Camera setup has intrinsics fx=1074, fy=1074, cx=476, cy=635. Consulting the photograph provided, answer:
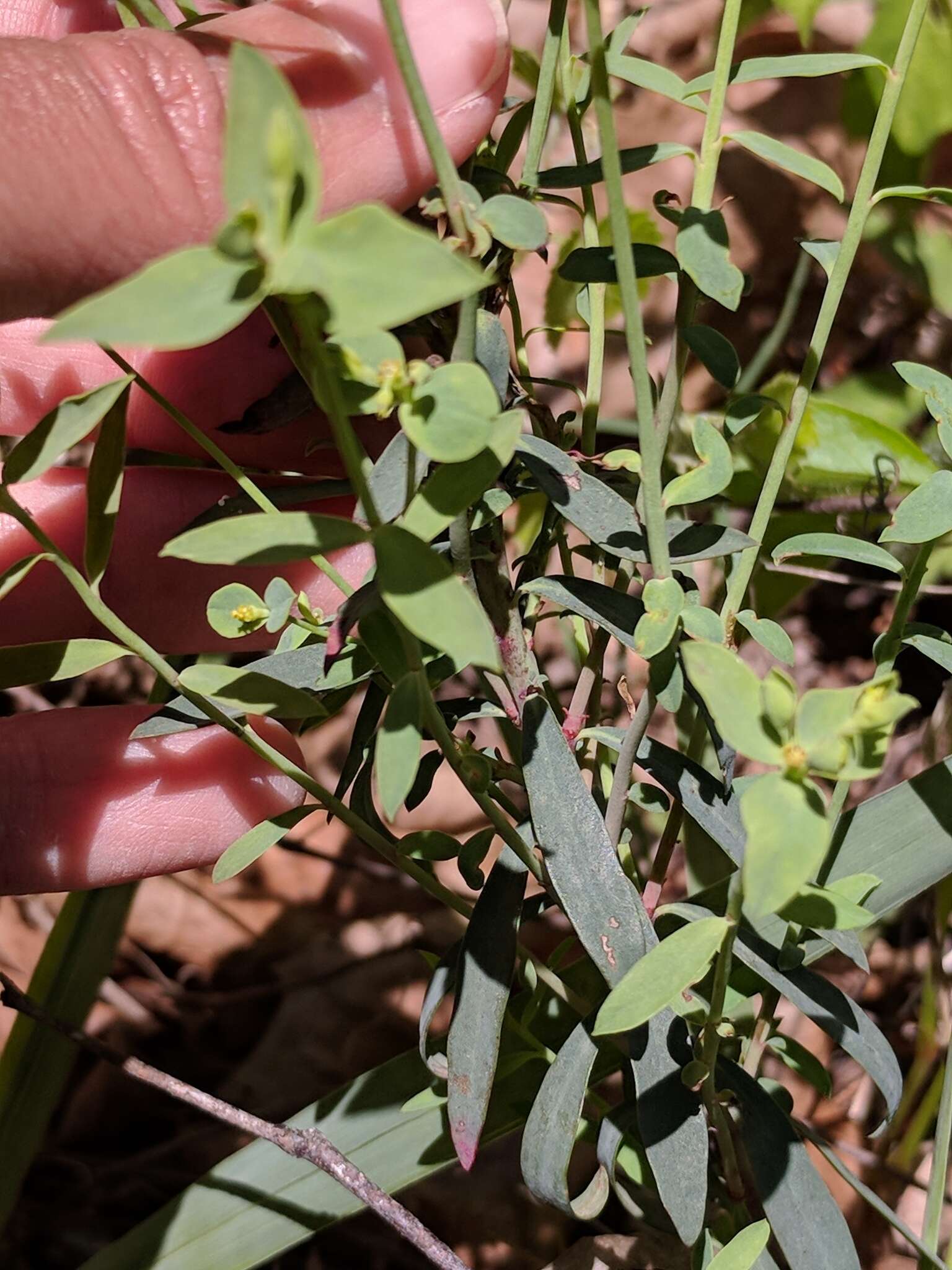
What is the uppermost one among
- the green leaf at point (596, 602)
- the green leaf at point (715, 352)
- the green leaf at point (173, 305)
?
the green leaf at point (173, 305)

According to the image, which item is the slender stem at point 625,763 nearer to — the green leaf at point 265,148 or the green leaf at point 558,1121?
the green leaf at point 558,1121

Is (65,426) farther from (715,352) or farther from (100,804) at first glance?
(100,804)

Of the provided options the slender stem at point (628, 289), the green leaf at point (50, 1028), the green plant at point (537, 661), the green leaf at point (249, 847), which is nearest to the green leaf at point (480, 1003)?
the green plant at point (537, 661)

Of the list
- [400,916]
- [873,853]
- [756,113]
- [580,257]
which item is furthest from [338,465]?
[756,113]

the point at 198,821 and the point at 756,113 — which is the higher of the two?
the point at 756,113

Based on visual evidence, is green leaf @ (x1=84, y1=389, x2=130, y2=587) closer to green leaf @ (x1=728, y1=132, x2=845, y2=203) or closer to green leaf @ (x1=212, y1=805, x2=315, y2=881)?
green leaf @ (x1=212, y1=805, x2=315, y2=881)

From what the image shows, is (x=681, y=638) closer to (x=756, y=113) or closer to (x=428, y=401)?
(x=428, y=401)

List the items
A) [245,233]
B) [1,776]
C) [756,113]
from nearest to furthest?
[245,233], [1,776], [756,113]
